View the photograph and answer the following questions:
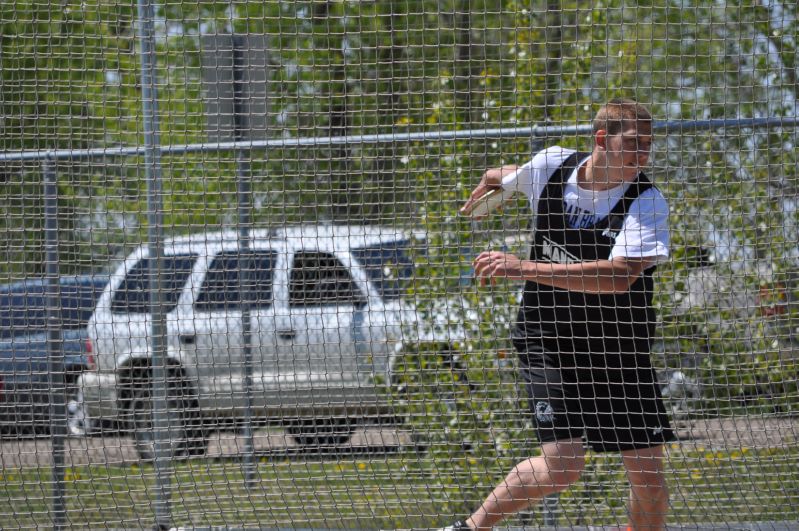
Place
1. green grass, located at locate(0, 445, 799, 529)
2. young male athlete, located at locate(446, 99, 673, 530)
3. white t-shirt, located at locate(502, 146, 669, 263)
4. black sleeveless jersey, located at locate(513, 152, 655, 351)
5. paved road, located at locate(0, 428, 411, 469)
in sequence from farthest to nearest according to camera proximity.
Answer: paved road, located at locate(0, 428, 411, 469)
green grass, located at locate(0, 445, 799, 529)
black sleeveless jersey, located at locate(513, 152, 655, 351)
young male athlete, located at locate(446, 99, 673, 530)
white t-shirt, located at locate(502, 146, 669, 263)

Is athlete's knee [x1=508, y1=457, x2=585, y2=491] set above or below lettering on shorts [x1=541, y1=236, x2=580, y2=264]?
below

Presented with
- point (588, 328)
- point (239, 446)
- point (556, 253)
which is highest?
point (556, 253)

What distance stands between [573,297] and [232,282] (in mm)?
1941

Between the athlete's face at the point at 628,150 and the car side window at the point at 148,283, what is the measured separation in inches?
81.9

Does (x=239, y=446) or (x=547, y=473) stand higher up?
(x=547, y=473)

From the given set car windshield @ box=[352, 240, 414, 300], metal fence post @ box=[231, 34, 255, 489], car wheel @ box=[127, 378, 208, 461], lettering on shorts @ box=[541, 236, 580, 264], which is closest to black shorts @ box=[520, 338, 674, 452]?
lettering on shorts @ box=[541, 236, 580, 264]

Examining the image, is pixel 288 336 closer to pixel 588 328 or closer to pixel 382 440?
pixel 382 440

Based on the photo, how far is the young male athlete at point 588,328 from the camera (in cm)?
337

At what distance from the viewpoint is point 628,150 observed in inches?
132

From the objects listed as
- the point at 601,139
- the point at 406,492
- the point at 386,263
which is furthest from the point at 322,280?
the point at 601,139

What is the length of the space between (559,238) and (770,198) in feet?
3.90

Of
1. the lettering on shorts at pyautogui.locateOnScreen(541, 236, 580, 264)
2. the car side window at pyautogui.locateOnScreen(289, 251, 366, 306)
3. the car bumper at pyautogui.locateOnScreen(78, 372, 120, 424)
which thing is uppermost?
the lettering on shorts at pyautogui.locateOnScreen(541, 236, 580, 264)

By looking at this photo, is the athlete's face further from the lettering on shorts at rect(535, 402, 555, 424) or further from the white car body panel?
the white car body panel

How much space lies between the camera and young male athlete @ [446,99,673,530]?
132 inches
